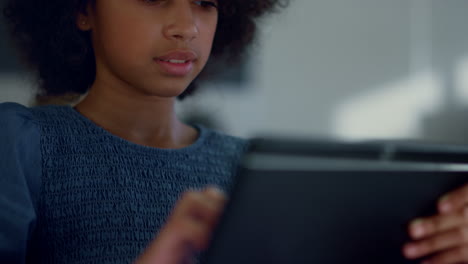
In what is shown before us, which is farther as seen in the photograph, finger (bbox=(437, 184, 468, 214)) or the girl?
the girl

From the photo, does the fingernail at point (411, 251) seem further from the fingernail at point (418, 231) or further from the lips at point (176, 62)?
the lips at point (176, 62)

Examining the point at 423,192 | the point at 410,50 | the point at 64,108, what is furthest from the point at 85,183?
the point at 410,50

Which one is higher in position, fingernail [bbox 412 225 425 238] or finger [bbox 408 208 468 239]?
finger [bbox 408 208 468 239]

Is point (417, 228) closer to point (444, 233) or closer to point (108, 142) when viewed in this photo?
point (444, 233)

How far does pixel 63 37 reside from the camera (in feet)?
2.75

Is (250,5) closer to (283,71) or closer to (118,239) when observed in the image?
(118,239)

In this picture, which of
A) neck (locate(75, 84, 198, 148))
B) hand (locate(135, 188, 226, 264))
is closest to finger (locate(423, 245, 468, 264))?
hand (locate(135, 188, 226, 264))

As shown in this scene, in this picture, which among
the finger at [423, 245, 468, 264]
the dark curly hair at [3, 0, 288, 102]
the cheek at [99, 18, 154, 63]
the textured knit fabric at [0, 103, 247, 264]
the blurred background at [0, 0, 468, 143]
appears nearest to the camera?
the finger at [423, 245, 468, 264]

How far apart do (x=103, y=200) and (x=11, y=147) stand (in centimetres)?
14

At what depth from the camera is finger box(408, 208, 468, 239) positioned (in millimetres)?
444

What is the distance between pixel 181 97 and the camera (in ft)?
3.40

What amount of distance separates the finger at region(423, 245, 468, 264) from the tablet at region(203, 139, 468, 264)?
0.12 feet

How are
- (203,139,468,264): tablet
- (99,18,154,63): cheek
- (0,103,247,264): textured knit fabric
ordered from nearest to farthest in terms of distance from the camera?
(203,139,468,264): tablet
(0,103,247,264): textured knit fabric
(99,18,154,63): cheek

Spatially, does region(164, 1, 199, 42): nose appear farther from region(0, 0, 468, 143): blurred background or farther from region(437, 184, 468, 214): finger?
region(0, 0, 468, 143): blurred background
